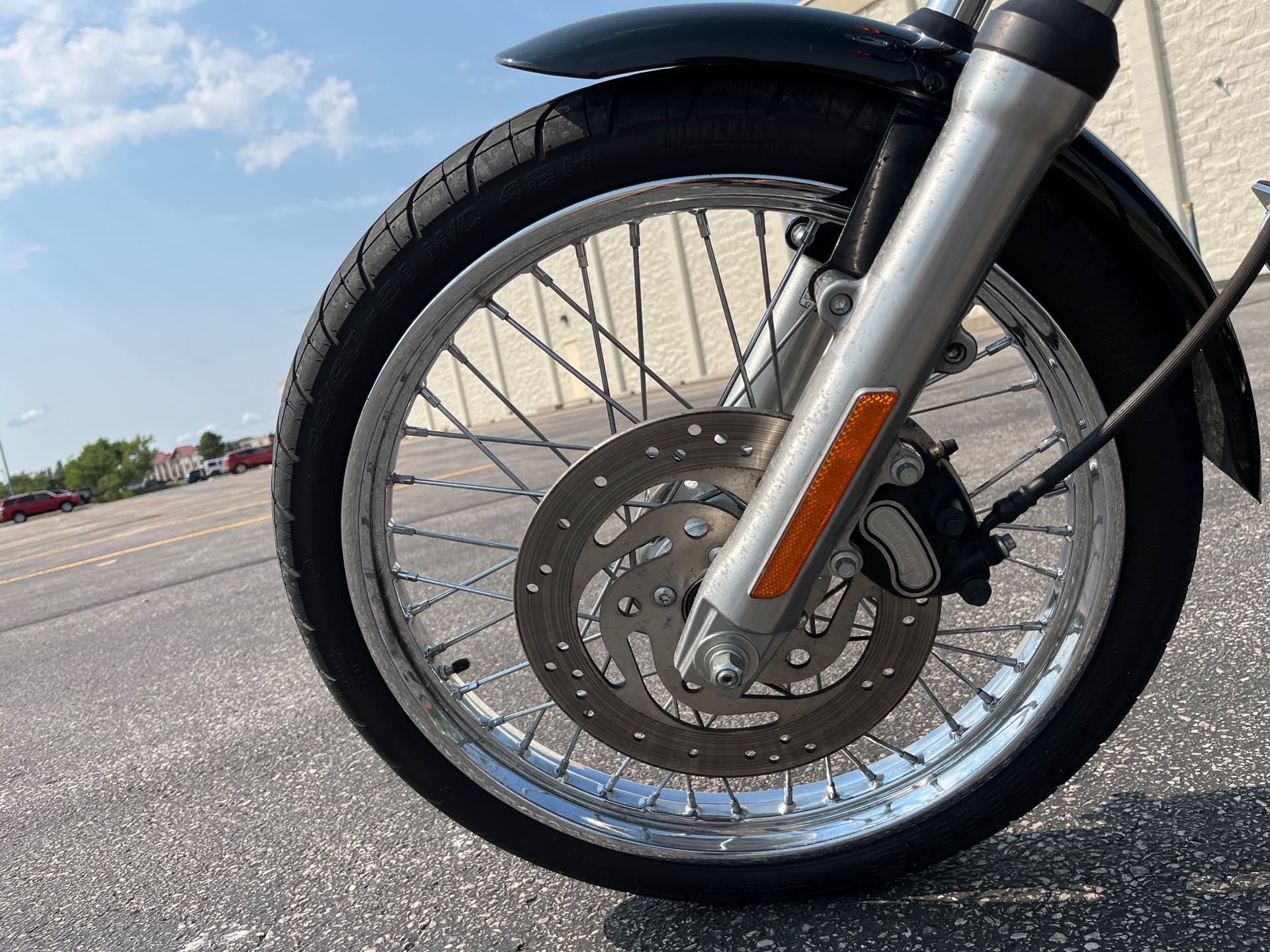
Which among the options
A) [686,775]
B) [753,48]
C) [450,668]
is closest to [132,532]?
[450,668]

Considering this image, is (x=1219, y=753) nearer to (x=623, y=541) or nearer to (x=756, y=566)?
(x=756, y=566)

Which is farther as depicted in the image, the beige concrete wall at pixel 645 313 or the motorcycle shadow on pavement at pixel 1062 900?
the beige concrete wall at pixel 645 313

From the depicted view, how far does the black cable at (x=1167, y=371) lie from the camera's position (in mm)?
1104

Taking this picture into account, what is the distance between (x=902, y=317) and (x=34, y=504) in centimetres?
5020

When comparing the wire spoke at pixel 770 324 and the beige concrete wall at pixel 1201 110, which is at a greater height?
the beige concrete wall at pixel 1201 110

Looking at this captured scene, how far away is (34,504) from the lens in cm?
4347

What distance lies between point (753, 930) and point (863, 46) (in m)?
1.17

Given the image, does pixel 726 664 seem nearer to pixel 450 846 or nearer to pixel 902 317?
pixel 902 317

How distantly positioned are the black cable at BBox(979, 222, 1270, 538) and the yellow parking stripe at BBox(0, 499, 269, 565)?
11169 mm

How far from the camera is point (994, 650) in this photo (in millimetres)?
2455

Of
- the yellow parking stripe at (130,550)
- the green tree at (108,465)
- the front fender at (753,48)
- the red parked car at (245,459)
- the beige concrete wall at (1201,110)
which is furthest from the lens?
the green tree at (108,465)

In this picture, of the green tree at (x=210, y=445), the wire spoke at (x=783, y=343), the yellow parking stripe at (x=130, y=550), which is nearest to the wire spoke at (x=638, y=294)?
the wire spoke at (x=783, y=343)

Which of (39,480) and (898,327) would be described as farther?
(39,480)

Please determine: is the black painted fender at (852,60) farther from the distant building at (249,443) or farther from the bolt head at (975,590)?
the distant building at (249,443)
